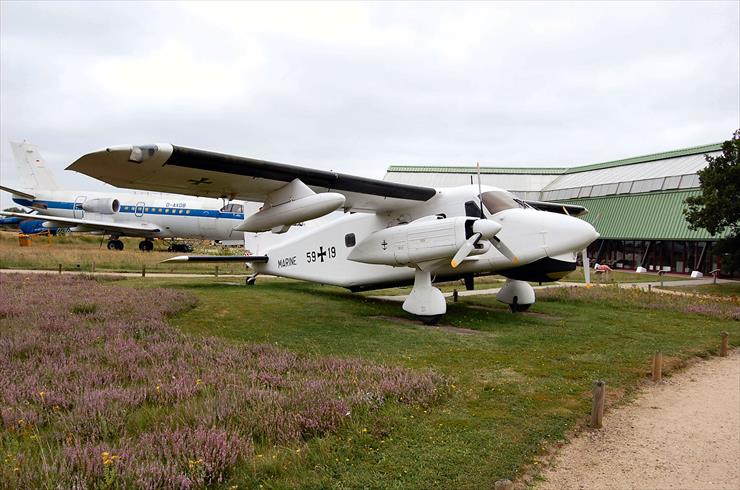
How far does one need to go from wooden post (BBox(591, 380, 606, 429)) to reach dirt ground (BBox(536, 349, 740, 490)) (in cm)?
16

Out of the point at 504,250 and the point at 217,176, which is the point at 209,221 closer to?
the point at 217,176

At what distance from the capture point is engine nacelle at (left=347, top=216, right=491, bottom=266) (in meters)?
12.2

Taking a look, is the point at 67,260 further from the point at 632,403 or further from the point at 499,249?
the point at 632,403

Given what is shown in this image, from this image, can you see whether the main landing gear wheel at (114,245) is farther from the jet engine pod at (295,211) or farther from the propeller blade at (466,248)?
the propeller blade at (466,248)

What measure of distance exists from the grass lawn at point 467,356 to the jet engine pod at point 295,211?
2.57 meters

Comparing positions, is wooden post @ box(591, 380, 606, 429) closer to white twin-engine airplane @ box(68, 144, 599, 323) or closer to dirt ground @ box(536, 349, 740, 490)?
dirt ground @ box(536, 349, 740, 490)

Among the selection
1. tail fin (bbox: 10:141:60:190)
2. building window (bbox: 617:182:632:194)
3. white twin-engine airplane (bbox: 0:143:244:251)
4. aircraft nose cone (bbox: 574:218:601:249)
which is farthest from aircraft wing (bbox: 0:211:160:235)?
building window (bbox: 617:182:632:194)

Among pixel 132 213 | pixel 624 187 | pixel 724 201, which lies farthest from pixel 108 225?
pixel 624 187

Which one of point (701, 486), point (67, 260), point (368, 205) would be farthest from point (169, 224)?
point (701, 486)

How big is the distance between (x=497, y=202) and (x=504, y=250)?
156 cm

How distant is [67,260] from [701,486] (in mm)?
32234

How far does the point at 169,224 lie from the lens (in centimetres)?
3812

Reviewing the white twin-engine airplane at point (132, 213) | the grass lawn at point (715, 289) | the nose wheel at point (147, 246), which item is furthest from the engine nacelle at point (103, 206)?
the grass lawn at point (715, 289)

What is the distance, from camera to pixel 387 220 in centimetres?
1498
